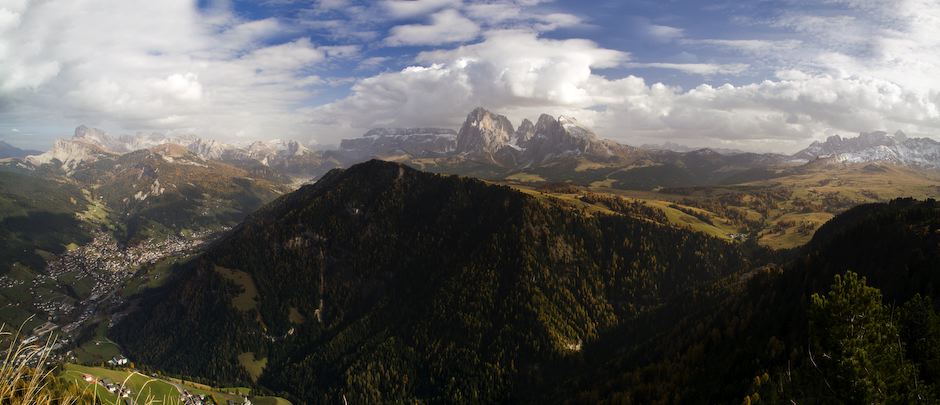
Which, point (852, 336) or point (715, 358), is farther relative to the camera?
point (715, 358)

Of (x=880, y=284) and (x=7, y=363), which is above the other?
(x=7, y=363)

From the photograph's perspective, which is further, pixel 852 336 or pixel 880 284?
pixel 880 284

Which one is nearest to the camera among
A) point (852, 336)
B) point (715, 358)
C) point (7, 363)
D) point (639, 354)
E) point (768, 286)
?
point (7, 363)

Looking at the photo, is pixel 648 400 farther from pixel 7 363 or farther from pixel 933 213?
pixel 7 363

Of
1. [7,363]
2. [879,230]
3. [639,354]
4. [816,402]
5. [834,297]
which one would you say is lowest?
[639,354]

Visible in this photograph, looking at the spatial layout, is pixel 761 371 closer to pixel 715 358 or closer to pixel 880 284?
pixel 715 358

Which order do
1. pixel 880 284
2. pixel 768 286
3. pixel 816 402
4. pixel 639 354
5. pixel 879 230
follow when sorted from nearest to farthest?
pixel 816 402
pixel 880 284
pixel 879 230
pixel 768 286
pixel 639 354

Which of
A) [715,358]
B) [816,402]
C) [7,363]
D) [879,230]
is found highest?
[7,363]

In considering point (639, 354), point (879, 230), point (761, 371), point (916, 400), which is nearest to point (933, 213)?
point (879, 230)

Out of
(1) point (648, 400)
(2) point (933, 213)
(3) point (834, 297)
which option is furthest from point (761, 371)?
(2) point (933, 213)
